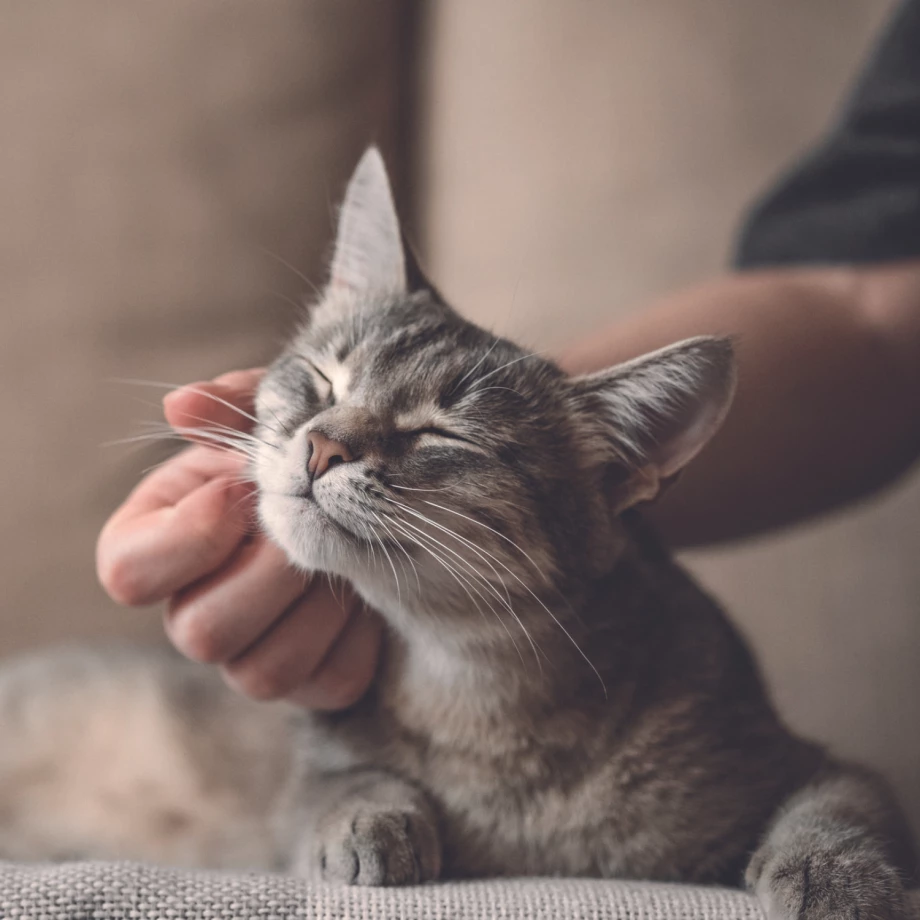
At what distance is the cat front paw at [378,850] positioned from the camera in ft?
2.35

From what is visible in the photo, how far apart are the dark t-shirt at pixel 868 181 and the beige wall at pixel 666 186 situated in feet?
0.98

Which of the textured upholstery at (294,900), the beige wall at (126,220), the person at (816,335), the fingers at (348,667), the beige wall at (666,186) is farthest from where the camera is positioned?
the beige wall at (666,186)

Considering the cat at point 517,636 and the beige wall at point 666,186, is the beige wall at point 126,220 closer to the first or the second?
the beige wall at point 666,186

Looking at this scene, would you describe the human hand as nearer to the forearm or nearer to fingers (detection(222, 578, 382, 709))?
fingers (detection(222, 578, 382, 709))

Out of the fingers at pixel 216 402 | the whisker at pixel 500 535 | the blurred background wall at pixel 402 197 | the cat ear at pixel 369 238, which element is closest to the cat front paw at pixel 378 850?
the whisker at pixel 500 535

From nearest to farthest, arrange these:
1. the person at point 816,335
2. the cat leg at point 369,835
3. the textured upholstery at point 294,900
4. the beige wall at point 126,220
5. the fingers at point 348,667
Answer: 1. the textured upholstery at point 294,900
2. the cat leg at point 369,835
3. the fingers at point 348,667
4. the person at point 816,335
5. the beige wall at point 126,220

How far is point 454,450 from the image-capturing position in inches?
29.5

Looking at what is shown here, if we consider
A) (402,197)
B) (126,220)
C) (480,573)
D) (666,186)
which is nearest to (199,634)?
(480,573)

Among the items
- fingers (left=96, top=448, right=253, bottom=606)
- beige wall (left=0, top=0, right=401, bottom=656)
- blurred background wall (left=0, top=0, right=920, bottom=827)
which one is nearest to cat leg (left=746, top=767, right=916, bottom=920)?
fingers (left=96, top=448, right=253, bottom=606)

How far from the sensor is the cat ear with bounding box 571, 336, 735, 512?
737 millimetres

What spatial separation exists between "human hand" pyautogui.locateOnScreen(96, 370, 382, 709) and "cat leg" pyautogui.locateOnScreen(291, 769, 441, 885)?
10 cm

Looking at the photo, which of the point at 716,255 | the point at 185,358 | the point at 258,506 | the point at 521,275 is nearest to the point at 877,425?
the point at 716,255

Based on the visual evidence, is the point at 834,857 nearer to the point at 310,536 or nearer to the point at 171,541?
the point at 310,536

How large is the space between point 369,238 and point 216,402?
0.24m
